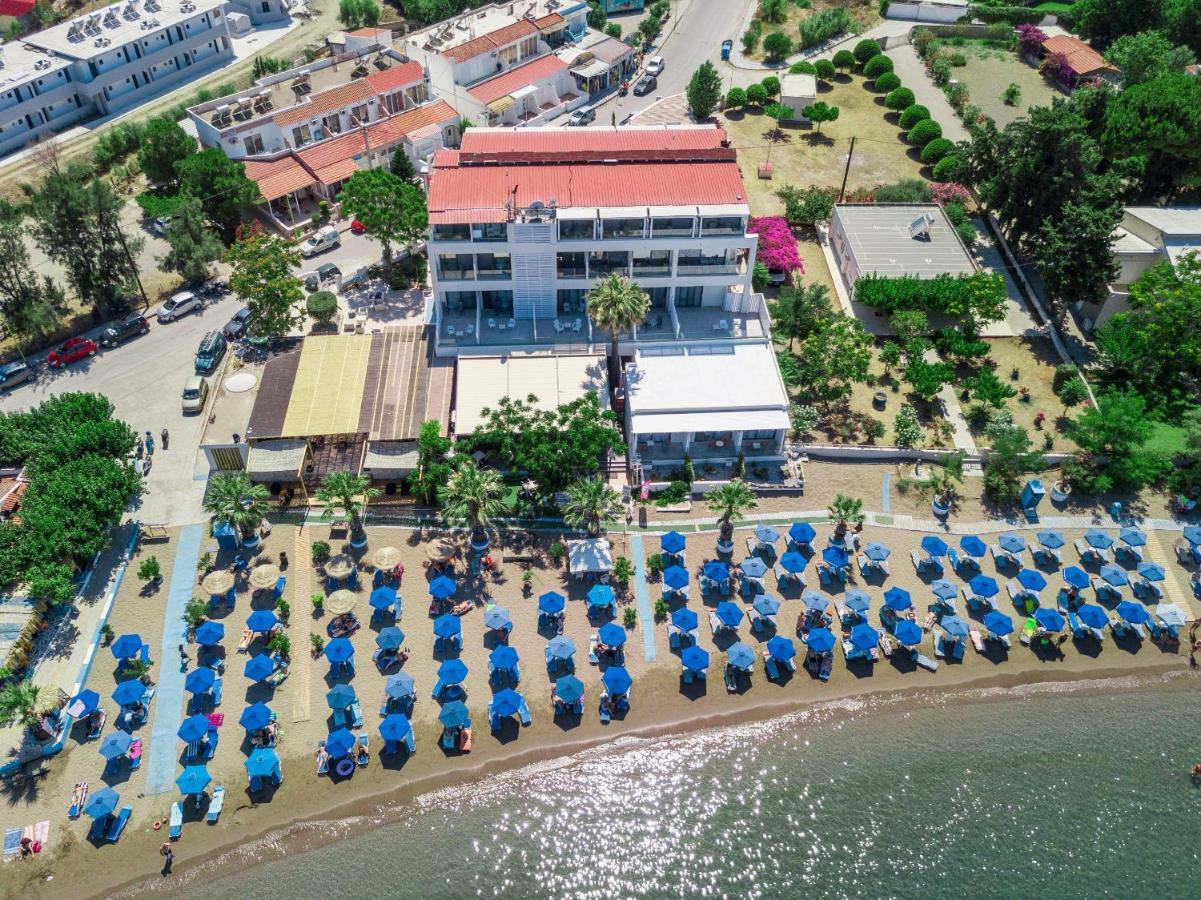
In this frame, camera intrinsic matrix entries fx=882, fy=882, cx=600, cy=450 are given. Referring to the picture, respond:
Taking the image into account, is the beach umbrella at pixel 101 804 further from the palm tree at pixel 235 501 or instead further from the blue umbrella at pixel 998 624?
the blue umbrella at pixel 998 624

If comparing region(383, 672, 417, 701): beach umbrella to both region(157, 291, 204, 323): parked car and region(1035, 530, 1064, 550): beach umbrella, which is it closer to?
region(1035, 530, 1064, 550): beach umbrella

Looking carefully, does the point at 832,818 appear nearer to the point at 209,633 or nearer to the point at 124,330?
the point at 209,633

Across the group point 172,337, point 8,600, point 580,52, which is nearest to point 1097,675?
point 8,600

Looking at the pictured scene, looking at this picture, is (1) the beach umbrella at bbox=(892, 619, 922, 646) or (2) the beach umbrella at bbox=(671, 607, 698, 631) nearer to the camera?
(1) the beach umbrella at bbox=(892, 619, 922, 646)

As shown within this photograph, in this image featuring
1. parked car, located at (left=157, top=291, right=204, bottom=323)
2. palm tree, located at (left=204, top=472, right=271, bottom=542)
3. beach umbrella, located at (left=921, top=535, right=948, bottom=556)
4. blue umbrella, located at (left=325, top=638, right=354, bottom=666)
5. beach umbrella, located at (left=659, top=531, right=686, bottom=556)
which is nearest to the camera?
blue umbrella, located at (left=325, top=638, right=354, bottom=666)

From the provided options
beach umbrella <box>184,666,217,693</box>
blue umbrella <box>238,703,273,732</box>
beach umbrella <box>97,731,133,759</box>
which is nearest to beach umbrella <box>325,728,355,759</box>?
blue umbrella <box>238,703,273,732</box>

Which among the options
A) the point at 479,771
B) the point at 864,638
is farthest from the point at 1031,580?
the point at 479,771

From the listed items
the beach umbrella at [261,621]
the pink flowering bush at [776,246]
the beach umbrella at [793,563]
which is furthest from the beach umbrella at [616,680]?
the pink flowering bush at [776,246]
